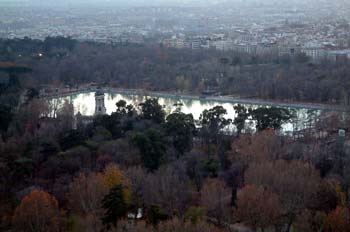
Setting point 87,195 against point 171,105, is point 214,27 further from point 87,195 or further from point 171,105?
point 87,195

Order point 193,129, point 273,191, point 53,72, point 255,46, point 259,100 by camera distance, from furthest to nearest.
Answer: point 255,46 < point 53,72 < point 259,100 < point 193,129 < point 273,191

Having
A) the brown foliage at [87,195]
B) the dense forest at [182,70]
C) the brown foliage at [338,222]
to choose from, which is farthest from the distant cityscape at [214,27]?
the brown foliage at [87,195]

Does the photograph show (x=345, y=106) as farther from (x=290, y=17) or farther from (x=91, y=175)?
(x=290, y=17)

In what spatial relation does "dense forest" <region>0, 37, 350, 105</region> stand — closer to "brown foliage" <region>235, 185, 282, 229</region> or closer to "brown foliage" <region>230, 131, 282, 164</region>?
"brown foliage" <region>230, 131, 282, 164</region>

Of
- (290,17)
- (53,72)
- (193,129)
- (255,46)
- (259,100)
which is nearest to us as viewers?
(193,129)

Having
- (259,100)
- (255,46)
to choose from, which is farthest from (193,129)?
(255,46)

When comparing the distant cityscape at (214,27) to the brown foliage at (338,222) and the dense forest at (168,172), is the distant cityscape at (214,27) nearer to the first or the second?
the dense forest at (168,172)

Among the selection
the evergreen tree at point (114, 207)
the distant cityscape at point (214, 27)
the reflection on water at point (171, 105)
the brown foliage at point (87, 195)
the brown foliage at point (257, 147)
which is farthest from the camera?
the distant cityscape at point (214, 27)
